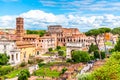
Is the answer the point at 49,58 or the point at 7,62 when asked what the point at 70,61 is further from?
the point at 7,62

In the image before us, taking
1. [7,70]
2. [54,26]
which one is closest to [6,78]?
[7,70]

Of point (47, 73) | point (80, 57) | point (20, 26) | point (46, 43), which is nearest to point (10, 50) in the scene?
point (80, 57)

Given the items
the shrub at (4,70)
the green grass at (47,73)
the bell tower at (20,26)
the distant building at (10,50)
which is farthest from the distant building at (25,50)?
the green grass at (47,73)

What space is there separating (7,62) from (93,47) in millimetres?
10789

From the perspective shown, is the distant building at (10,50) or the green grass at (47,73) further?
the distant building at (10,50)

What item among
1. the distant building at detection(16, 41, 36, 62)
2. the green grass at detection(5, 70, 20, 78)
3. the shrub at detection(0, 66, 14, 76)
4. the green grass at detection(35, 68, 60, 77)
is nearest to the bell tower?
the distant building at detection(16, 41, 36, 62)

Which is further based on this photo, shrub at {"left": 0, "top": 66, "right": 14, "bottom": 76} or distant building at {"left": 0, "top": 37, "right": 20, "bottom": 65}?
distant building at {"left": 0, "top": 37, "right": 20, "bottom": 65}

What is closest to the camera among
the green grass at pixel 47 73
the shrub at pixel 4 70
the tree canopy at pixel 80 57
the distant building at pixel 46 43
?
the green grass at pixel 47 73

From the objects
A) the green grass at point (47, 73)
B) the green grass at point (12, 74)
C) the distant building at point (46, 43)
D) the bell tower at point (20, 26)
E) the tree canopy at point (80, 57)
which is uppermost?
the bell tower at point (20, 26)

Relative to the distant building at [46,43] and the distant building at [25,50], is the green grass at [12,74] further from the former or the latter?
the distant building at [46,43]

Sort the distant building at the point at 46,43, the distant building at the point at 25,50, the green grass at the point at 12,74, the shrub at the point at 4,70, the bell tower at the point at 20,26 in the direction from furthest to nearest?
the distant building at the point at 46,43 < the bell tower at the point at 20,26 < the distant building at the point at 25,50 < the shrub at the point at 4,70 < the green grass at the point at 12,74

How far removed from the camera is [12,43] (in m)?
32.9

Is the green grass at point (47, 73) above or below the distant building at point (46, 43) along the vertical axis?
below

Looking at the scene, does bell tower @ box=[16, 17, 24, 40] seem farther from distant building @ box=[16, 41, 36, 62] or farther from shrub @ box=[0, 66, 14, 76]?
shrub @ box=[0, 66, 14, 76]
